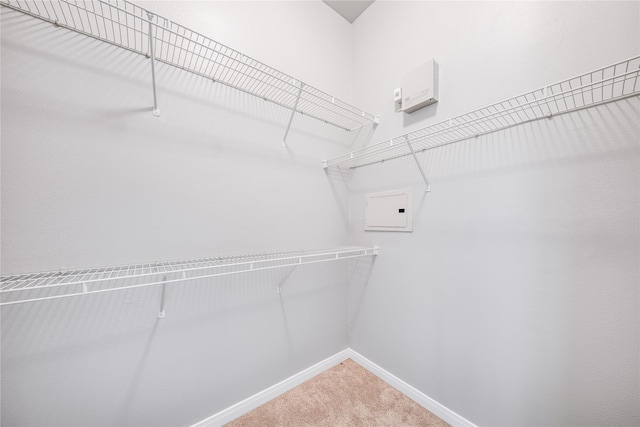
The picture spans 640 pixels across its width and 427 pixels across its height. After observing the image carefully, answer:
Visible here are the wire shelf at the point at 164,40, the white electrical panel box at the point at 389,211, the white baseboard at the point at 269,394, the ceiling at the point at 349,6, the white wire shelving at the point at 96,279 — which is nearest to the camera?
the white wire shelving at the point at 96,279

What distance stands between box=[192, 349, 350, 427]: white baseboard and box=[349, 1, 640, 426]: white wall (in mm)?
407

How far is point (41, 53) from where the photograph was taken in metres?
0.82

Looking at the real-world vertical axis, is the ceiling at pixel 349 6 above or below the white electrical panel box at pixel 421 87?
above

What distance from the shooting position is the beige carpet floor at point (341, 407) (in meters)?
1.21

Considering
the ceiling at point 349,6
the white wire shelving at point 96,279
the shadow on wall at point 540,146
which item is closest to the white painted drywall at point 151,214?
the white wire shelving at point 96,279

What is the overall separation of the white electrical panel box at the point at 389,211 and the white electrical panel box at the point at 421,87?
0.51m

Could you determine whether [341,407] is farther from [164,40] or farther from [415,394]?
[164,40]

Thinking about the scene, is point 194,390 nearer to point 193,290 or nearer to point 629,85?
point 193,290

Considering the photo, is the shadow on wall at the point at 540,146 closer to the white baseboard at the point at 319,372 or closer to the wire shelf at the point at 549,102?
the wire shelf at the point at 549,102

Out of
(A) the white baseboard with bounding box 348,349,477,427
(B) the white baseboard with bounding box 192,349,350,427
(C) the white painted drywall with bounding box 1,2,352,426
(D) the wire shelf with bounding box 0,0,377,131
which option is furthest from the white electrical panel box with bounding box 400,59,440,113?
(B) the white baseboard with bounding box 192,349,350,427

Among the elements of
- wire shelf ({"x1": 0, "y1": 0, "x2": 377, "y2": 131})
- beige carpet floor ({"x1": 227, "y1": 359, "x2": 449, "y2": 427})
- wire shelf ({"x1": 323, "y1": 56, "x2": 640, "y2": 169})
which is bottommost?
beige carpet floor ({"x1": 227, "y1": 359, "x2": 449, "y2": 427})

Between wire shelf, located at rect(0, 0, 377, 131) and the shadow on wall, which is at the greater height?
wire shelf, located at rect(0, 0, 377, 131)

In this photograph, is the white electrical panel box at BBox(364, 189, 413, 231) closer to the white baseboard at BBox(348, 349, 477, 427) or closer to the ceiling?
the white baseboard at BBox(348, 349, 477, 427)

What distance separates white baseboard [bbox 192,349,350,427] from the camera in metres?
1.17
